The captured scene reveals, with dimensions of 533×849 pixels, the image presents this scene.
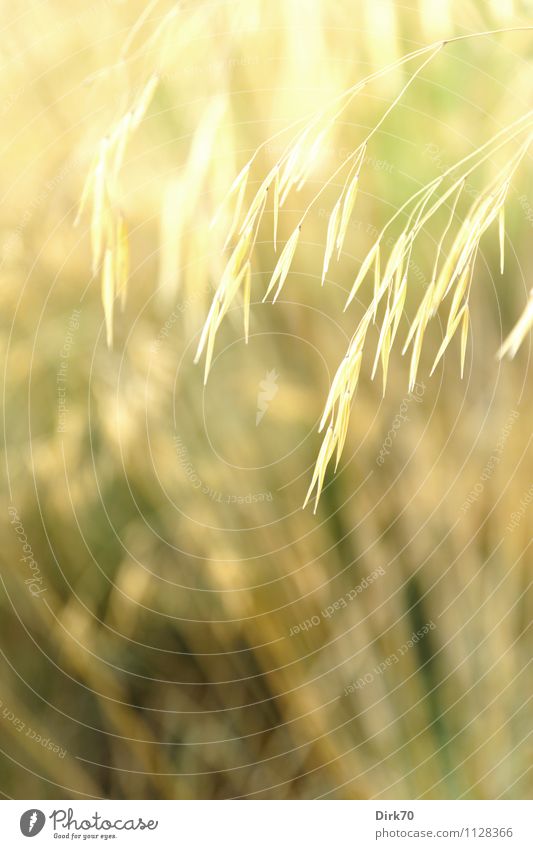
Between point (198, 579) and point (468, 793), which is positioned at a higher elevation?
point (198, 579)

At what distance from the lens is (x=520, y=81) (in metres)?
0.53

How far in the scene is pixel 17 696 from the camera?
53cm

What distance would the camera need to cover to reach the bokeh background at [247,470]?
1.71 feet

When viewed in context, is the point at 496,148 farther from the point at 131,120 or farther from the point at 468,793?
the point at 468,793

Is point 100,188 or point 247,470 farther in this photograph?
point 247,470

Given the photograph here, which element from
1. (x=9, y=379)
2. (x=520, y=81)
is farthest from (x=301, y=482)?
(x=520, y=81)

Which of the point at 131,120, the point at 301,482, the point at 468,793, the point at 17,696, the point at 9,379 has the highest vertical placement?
the point at 131,120

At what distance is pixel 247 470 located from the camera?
530mm

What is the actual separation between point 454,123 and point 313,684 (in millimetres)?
405

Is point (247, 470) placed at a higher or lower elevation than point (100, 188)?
lower

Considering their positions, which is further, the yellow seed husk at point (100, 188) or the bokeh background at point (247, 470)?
the bokeh background at point (247, 470)

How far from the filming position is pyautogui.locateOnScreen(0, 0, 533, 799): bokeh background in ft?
1.71

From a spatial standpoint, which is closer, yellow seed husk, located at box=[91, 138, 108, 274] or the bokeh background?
yellow seed husk, located at box=[91, 138, 108, 274]
